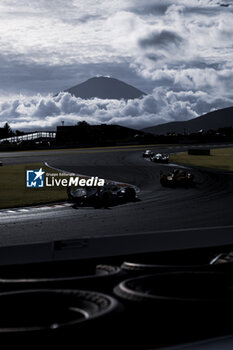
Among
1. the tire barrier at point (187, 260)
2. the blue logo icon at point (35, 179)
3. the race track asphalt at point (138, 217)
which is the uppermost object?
the tire barrier at point (187, 260)

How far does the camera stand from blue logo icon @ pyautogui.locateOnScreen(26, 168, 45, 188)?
36.3m

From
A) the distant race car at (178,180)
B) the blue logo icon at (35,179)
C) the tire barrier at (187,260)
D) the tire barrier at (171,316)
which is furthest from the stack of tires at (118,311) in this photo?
the blue logo icon at (35,179)

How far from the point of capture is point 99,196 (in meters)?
25.4

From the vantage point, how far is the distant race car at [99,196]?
25.4 meters

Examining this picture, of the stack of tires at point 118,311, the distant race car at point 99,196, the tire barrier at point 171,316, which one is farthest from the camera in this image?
the distant race car at point 99,196

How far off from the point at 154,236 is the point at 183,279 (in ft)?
4.31

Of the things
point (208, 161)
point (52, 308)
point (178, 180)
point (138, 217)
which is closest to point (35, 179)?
point (178, 180)

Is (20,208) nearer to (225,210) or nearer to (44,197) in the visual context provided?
(44,197)

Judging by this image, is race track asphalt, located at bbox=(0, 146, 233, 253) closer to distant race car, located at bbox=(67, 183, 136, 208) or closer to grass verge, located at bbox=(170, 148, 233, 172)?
distant race car, located at bbox=(67, 183, 136, 208)

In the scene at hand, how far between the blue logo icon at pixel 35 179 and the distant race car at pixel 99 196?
401 inches

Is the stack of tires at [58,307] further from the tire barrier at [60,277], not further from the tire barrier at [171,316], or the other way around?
the tire barrier at [171,316]

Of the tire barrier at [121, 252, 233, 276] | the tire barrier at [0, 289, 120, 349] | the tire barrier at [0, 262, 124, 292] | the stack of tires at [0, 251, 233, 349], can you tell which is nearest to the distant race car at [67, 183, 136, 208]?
the tire barrier at [121, 252, 233, 276]

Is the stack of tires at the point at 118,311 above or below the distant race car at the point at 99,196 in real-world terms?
above

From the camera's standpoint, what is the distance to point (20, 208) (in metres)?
24.6
